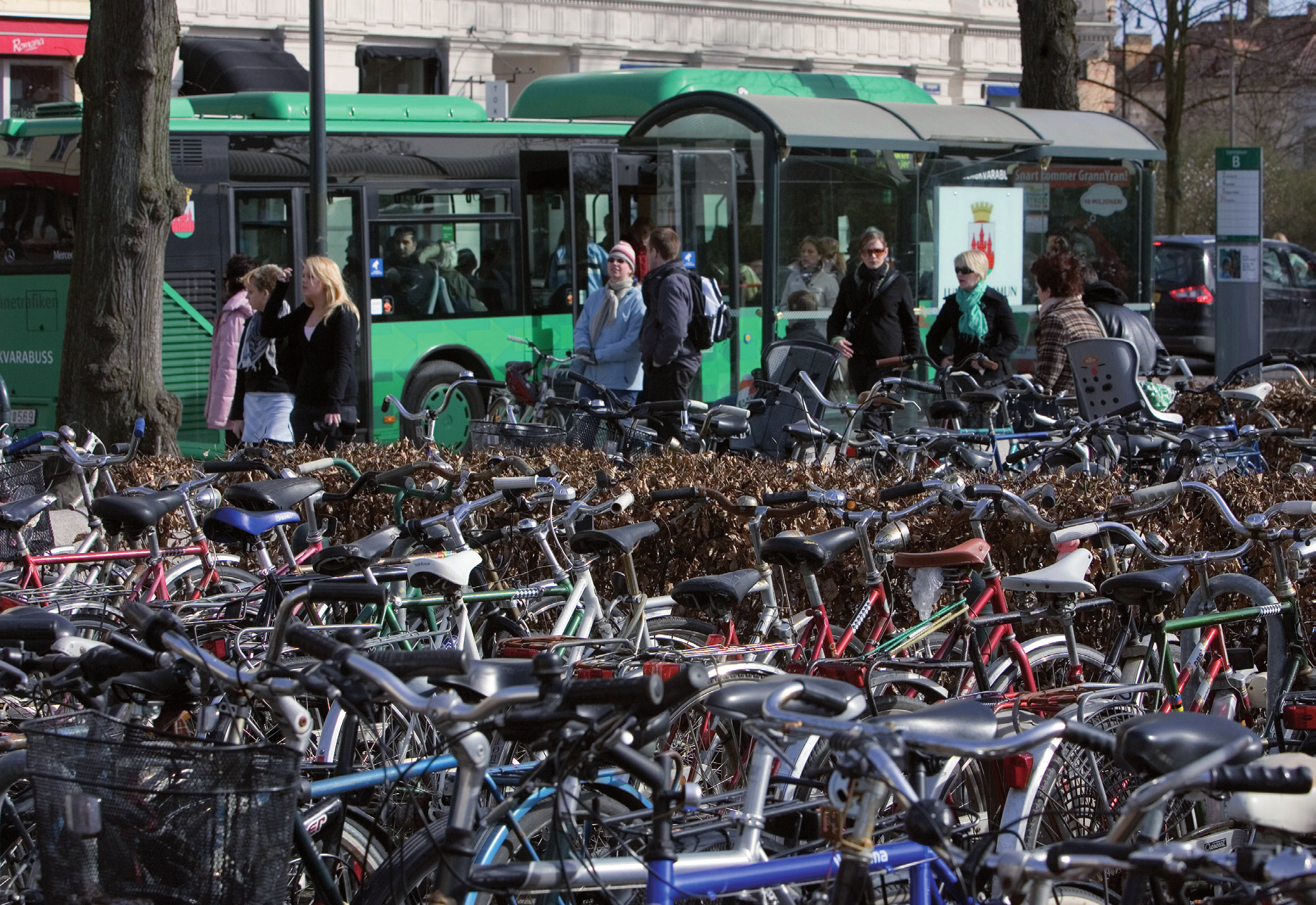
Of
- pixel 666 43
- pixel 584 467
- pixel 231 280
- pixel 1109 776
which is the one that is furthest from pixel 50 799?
pixel 666 43

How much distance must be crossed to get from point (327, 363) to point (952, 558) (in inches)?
175

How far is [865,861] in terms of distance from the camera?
8.25 ft

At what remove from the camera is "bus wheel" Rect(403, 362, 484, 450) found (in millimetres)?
13453

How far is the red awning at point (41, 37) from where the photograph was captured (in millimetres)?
22797

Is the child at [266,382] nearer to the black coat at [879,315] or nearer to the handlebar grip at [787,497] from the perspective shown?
the black coat at [879,315]

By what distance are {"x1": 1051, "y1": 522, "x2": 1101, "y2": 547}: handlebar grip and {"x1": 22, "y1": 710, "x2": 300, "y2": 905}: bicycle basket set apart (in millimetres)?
2715

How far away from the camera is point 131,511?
5.29m

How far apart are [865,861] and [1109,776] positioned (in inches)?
55.6

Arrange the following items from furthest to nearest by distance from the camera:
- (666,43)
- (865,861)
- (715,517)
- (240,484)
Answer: (666,43) → (715,517) → (240,484) → (865,861)

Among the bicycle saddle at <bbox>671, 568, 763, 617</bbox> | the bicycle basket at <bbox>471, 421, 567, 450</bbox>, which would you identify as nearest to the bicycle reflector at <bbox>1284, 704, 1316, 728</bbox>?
the bicycle saddle at <bbox>671, 568, 763, 617</bbox>

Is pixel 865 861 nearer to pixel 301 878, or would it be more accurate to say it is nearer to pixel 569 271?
pixel 301 878

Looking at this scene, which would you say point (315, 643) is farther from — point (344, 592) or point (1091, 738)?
point (1091, 738)

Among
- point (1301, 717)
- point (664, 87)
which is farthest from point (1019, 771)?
point (664, 87)

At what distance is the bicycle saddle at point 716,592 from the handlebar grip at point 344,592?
940 millimetres
